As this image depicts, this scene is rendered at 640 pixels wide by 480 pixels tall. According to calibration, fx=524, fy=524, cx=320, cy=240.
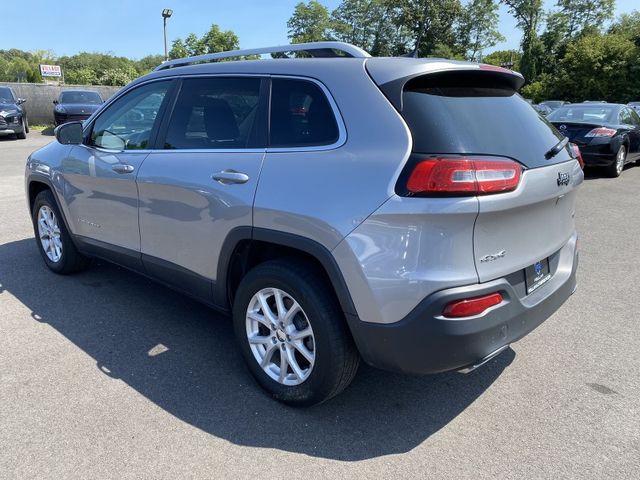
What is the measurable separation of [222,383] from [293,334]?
0.65 metres

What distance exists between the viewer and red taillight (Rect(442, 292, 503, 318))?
2.26m

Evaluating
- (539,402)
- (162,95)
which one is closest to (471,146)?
(539,402)

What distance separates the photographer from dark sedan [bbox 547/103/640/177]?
10109 millimetres

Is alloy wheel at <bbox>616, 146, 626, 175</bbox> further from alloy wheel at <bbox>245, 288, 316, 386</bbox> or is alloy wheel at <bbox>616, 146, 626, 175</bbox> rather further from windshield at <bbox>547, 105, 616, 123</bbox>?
alloy wheel at <bbox>245, 288, 316, 386</bbox>

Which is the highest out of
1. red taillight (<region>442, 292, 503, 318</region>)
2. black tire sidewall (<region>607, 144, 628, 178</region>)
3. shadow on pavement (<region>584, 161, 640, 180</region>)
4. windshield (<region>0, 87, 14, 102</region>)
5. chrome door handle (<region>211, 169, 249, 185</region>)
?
windshield (<region>0, 87, 14, 102</region>)

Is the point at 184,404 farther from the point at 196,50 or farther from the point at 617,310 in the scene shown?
the point at 196,50

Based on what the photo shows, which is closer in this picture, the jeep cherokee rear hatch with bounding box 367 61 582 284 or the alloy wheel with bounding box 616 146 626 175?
the jeep cherokee rear hatch with bounding box 367 61 582 284

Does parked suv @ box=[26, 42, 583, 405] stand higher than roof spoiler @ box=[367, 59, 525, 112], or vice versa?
roof spoiler @ box=[367, 59, 525, 112]

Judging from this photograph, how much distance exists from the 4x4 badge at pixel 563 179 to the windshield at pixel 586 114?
870cm

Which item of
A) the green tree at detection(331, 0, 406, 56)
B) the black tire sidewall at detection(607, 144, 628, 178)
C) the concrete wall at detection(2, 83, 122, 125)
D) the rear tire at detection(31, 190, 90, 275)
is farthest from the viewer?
the green tree at detection(331, 0, 406, 56)

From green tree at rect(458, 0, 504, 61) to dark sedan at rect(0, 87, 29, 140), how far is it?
186 ft

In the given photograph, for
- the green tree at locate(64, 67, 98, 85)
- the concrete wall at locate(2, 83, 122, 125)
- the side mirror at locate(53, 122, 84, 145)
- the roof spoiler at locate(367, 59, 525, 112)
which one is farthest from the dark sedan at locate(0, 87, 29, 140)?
the green tree at locate(64, 67, 98, 85)

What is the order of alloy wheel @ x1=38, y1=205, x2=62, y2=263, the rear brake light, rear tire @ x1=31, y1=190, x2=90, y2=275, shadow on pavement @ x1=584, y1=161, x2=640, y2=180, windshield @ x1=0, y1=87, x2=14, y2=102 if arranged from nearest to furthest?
rear tire @ x1=31, y1=190, x2=90, y2=275 < alloy wheel @ x1=38, y1=205, x2=62, y2=263 < the rear brake light < shadow on pavement @ x1=584, y1=161, x2=640, y2=180 < windshield @ x1=0, y1=87, x2=14, y2=102

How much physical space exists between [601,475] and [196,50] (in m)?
61.7
